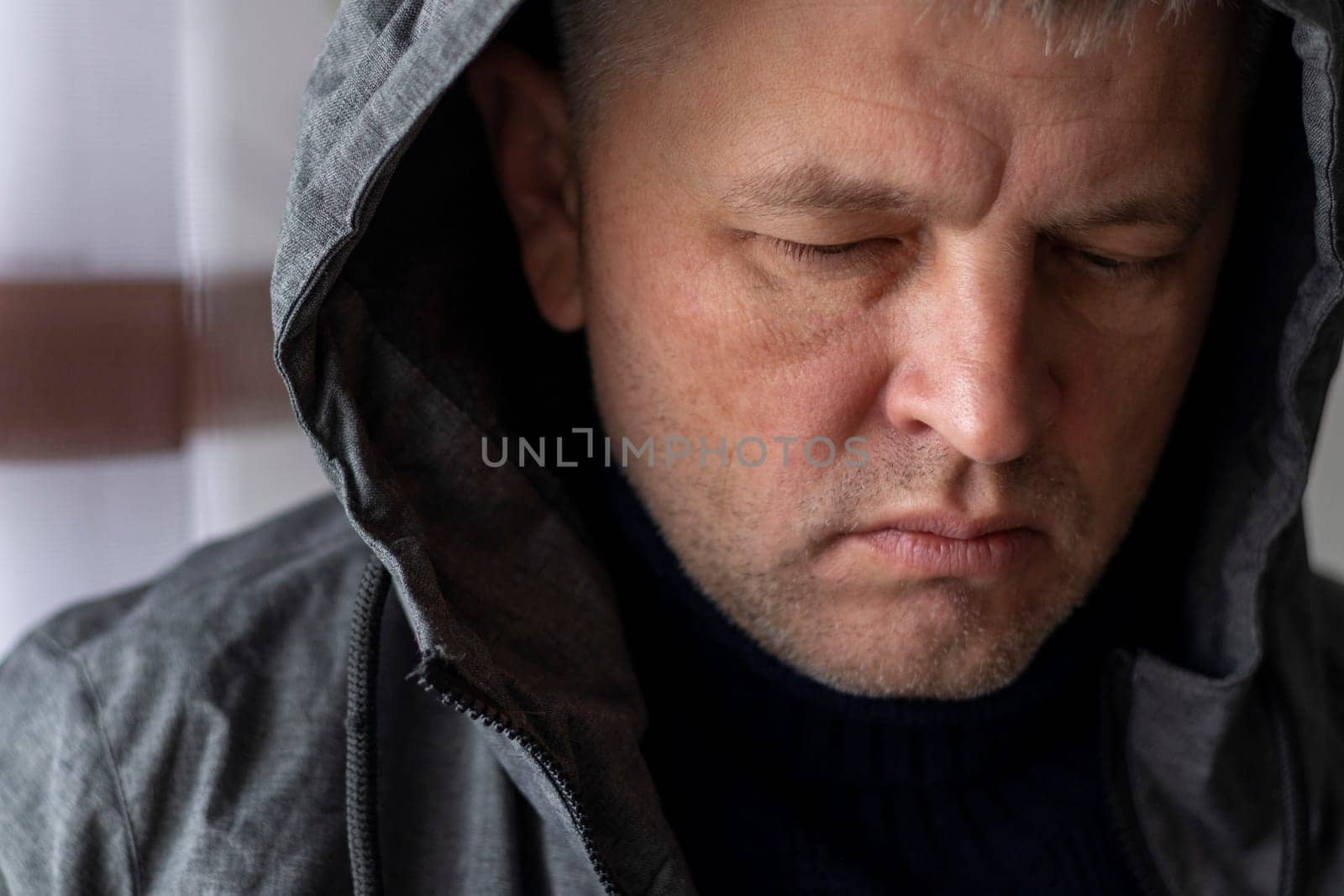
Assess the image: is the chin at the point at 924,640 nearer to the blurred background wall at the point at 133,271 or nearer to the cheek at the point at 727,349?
the cheek at the point at 727,349

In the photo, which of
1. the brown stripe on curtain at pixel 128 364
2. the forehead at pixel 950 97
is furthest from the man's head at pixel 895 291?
the brown stripe on curtain at pixel 128 364

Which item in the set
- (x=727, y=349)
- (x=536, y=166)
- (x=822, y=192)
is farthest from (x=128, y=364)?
(x=822, y=192)

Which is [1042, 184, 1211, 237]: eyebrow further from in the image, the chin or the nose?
the chin

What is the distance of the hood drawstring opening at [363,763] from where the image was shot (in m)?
0.86

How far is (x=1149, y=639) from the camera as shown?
1200 millimetres

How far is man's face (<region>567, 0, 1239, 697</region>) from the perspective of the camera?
849 millimetres

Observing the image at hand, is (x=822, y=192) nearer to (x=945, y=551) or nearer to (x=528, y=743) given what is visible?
(x=945, y=551)

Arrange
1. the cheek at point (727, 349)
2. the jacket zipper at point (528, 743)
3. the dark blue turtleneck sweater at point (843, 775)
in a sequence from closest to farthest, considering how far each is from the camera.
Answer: the jacket zipper at point (528, 743), the cheek at point (727, 349), the dark blue turtleneck sweater at point (843, 775)

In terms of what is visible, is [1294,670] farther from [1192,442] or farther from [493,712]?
[493,712]

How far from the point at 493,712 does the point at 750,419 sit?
0.31 metres

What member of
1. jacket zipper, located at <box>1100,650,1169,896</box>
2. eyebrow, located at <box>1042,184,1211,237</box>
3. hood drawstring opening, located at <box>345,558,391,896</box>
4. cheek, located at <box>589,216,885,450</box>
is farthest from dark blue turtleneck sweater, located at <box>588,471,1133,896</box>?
eyebrow, located at <box>1042,184,1211,237</box>

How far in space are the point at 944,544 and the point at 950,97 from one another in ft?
1.12

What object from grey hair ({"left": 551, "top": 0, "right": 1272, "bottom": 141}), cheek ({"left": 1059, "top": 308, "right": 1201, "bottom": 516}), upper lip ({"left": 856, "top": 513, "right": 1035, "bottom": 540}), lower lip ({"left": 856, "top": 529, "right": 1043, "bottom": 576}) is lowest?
lower lip ({"left": 856, "top": 529, "right": 1043, "bottom": 576})

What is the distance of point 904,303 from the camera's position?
2.96 feet
